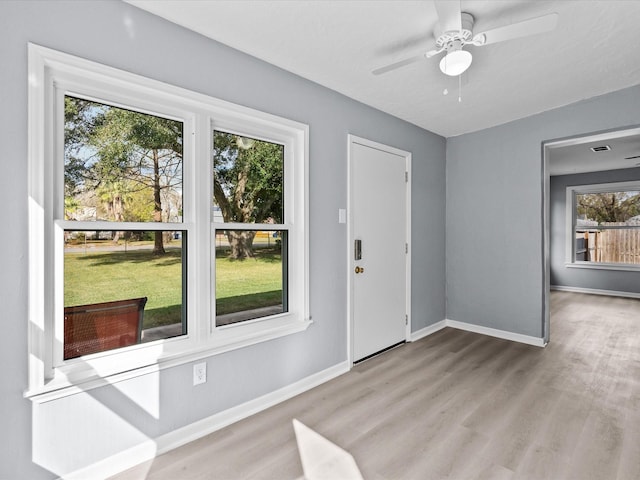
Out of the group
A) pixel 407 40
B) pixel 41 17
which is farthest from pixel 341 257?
pixel 41 17

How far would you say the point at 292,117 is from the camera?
272 cm

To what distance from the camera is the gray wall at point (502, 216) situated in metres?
3.78

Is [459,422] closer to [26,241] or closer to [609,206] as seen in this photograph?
[26,241]

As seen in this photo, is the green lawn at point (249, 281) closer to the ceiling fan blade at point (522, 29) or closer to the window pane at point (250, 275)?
the window pane at point (250, 275)

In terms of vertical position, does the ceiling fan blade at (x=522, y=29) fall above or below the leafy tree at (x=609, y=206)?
above

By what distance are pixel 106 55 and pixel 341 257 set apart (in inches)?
86.7

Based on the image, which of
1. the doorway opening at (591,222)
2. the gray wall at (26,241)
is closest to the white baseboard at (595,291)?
the doorway opening at (591,222)

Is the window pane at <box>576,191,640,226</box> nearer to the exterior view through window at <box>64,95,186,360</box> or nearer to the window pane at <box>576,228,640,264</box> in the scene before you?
the window pane at <box>576,228,640,264</box>

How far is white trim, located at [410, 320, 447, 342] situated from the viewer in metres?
4.04

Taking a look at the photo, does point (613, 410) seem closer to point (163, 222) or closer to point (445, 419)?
point (445, 419)

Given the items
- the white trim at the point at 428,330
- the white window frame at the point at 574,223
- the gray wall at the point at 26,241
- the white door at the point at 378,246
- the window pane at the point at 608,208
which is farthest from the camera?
the white window frame at the point at 574,223

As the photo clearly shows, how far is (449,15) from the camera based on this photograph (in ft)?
5.91

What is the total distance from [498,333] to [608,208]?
15.8 ft

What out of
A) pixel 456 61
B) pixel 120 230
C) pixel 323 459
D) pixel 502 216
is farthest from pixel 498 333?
pixel 120 230
